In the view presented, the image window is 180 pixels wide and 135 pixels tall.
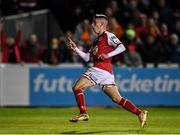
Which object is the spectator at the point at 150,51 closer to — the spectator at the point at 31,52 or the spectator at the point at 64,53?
the spectator at the point at 64,53

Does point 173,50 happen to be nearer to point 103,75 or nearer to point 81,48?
point 81,48

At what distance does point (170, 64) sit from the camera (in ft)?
70.6

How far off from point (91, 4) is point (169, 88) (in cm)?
504

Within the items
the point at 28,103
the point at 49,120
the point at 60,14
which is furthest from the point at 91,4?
the point at 49,120

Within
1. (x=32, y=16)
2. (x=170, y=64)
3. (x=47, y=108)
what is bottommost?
(x=47, y=108)

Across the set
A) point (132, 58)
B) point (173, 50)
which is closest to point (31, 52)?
point (132, 58)

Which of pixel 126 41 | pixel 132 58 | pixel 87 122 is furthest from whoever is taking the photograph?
pixel 126 41

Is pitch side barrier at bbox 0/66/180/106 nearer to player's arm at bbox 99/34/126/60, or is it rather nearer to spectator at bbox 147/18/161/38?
spectator at bbox 147/18/161/38

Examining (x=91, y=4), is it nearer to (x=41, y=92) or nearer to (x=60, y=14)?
(x=60, y=14)

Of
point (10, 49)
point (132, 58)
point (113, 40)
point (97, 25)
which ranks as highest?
point (97, 25)

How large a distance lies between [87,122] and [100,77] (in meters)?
2.81

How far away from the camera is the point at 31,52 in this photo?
864 inches

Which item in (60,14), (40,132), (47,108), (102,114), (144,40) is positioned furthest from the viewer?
(60,14)

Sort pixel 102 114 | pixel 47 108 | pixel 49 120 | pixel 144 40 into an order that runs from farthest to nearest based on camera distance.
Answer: pixel 144 40
pixel 47 108
pixel 102 114
pixel 49 120
